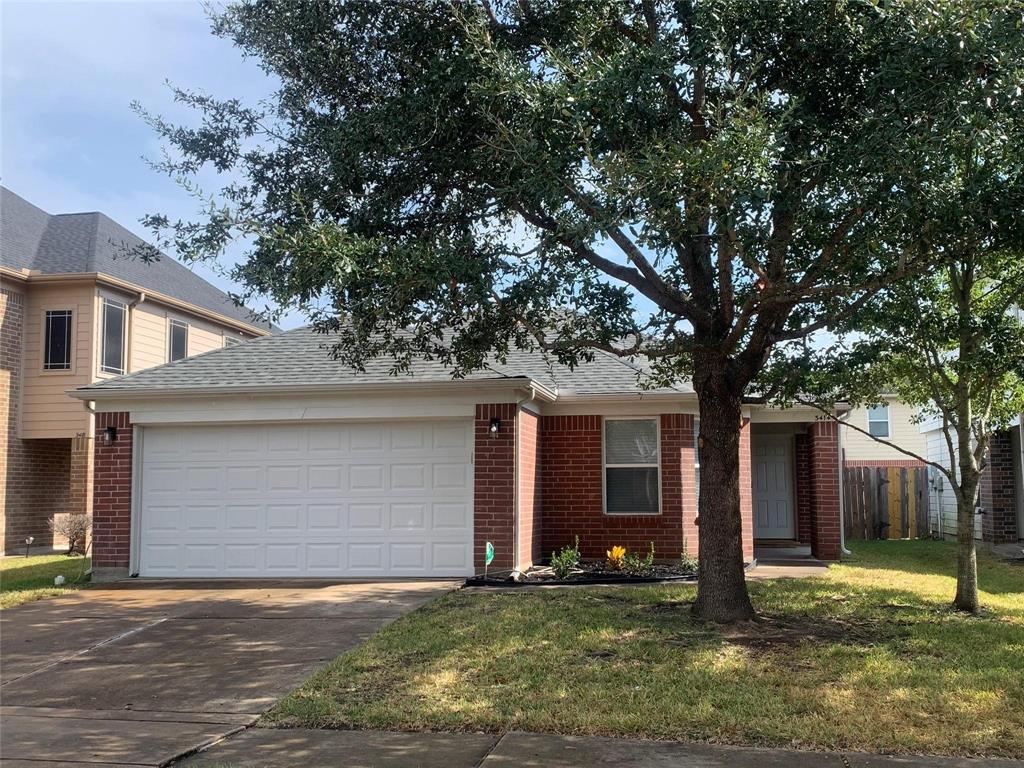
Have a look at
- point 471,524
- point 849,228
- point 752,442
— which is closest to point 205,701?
point 471,524

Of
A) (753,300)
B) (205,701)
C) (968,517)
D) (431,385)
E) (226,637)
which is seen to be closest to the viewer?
(205,701)

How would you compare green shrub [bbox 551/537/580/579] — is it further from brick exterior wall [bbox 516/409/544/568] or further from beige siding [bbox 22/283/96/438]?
beige siding [bbox 22/283/96/438]

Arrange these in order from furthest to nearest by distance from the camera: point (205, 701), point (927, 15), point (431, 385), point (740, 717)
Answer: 1. point (431, 385)
2. point (205, 701)
3. point (927, 15)
4. point (740, 717)

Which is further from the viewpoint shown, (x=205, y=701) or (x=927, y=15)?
(x=205, y=701)

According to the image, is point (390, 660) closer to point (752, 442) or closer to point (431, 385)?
point (431, 385)

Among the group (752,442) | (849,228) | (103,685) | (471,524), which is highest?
(849,228)

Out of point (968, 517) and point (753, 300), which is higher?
point (753, 300)

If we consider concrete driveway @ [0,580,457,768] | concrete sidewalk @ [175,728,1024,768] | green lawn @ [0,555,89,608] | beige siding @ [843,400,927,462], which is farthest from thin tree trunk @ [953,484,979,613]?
beige siding @ [843,400,927,462]

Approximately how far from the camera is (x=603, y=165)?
6.91m

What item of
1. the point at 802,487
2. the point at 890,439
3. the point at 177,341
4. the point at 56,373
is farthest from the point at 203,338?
the point at 890,439

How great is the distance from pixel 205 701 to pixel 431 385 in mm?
6191

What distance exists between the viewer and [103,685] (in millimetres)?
7699

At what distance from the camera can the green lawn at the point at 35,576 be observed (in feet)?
39.3

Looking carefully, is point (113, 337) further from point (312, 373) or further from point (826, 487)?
point (826, 487)
